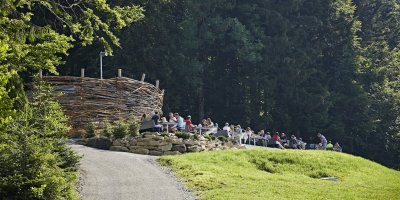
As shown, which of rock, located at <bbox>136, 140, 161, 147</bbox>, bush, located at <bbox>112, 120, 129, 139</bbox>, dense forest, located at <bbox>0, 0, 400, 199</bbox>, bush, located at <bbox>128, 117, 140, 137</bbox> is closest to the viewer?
rock, located at <bbox>136, 140, 161, 147</bbox>

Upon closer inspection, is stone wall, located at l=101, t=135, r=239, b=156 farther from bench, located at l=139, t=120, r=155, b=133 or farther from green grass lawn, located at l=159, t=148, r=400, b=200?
bench, located at l=139, t=120, r=155, b=133

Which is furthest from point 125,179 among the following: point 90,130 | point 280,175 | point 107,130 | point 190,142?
point 90,130

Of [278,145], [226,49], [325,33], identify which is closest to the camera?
[278,145]

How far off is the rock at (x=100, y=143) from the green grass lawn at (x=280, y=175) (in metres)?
3.72

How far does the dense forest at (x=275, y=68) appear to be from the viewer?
46.8m

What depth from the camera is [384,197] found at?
731 inches

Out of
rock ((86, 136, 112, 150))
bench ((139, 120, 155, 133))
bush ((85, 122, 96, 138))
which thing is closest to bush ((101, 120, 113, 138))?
bush ((85, 122, 96, 138))

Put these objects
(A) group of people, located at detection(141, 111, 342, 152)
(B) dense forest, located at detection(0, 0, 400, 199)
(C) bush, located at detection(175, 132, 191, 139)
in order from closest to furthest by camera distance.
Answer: (C) bush, located at detection(175, 132, 191, 139), (A) group of people, located at detection(141, 111, 342, 152), (B) dense forest, located at detection(0, 0, 400, 199)

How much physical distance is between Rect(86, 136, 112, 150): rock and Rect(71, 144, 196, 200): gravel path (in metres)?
1.68

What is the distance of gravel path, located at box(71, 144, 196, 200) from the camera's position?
17.1 meters

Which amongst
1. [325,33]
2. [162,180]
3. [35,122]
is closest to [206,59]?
[325,33]

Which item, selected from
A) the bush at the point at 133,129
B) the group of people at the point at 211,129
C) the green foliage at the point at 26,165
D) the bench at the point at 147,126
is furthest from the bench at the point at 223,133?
the green foliage at the point at 26,165

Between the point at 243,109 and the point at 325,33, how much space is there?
10524 mm

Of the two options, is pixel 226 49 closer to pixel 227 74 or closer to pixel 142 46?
pixel 227 74
